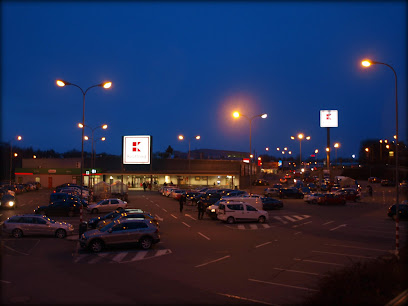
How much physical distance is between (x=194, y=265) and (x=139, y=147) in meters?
33.7

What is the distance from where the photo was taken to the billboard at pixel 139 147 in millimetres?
46550

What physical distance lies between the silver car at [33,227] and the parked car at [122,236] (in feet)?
14.8

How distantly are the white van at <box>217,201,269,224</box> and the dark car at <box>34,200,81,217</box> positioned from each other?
42.0 feet

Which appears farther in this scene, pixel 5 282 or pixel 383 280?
pixel 5 282

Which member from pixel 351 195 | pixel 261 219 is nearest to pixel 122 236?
pixel 261 219

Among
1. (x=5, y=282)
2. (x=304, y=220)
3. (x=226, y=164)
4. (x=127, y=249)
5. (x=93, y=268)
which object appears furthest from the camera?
(x=226, y=164)

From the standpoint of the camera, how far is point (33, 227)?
2083cm

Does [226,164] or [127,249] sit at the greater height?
[226,164]

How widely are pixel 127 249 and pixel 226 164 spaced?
189 feet

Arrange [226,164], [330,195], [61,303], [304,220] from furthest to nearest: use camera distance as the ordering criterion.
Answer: [226,164]
[330,195]
[304,220]
[61,303]

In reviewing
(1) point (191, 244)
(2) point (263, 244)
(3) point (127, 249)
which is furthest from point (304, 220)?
(3) point (127, 249)

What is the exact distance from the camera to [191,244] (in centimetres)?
1861

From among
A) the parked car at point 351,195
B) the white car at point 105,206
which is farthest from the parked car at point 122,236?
the parked car at point 351,195

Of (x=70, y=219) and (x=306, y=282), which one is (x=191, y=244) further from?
(x=70, y=219)
